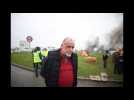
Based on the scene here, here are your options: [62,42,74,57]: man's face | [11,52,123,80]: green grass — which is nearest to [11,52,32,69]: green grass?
[11,52,123,80]: green grass

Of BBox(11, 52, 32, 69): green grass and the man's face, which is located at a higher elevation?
the man's face

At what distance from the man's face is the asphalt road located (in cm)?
42

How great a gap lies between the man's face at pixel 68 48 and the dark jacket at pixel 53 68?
7 centimetres

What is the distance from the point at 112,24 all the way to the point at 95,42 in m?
0.35

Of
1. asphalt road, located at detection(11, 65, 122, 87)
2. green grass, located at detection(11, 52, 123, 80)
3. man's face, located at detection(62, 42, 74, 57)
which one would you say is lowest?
asphalt road, located at detection(11, 65, 122, 87)

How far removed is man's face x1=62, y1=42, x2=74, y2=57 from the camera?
3930 mm

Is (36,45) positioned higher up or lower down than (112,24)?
lower down

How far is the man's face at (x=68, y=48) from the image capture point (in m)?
3.93

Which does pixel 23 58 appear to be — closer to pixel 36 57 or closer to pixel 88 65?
pixel 36 57

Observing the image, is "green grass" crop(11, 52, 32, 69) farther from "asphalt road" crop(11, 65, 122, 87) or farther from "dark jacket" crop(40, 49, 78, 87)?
"dark jacket" crop(40, 49, 78, 87)
